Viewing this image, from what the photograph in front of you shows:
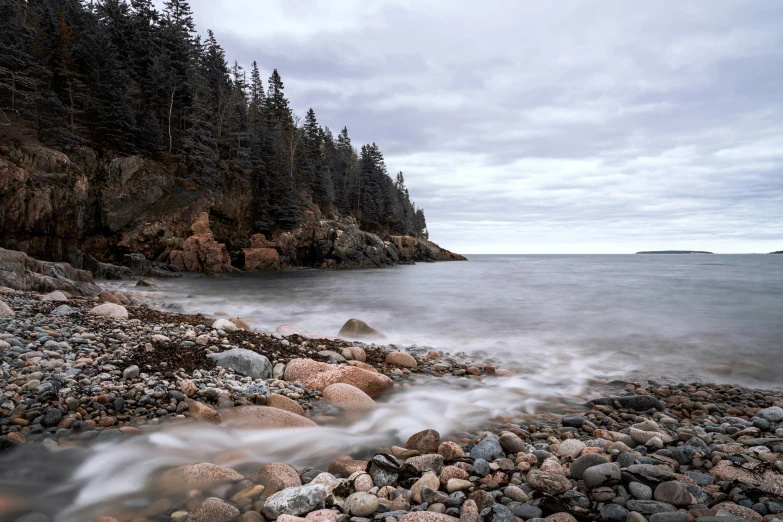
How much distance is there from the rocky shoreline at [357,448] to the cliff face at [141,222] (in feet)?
58.8

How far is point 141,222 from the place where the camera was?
2827 cm

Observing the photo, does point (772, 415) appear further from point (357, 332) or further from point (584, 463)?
point (357, 332)

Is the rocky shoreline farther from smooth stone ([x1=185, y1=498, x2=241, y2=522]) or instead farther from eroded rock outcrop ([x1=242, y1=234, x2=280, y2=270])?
eroded rock outcrop ([x1=242, y1=234, x2=280, y2=270])

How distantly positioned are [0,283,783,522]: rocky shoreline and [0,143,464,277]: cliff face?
1793 centimetres

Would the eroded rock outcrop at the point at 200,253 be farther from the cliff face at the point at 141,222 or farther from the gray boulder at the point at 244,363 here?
the gray boulder at the point at 244,363

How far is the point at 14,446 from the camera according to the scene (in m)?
3.22

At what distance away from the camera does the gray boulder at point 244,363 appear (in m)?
5.53

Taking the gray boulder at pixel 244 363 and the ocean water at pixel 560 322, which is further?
the ocean water at pixel 560 322

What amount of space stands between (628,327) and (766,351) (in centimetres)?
360

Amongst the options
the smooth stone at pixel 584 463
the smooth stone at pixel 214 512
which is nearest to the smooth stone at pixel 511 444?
the smooth stone at pixel 584 463

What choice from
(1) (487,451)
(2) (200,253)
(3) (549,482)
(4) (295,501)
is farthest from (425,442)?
(2) (200,253)

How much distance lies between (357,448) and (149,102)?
41.4 metres

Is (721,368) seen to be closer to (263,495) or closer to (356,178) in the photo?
(263,495)

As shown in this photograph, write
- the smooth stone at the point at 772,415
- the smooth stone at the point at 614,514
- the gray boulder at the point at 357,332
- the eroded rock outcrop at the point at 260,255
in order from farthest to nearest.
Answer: the eroded rock outcrop at the point at 260,255 < the gray boulder at the point at 357,332 < the smooth stone at the point at 772,415 < the smooth stone at the point at 614,514
